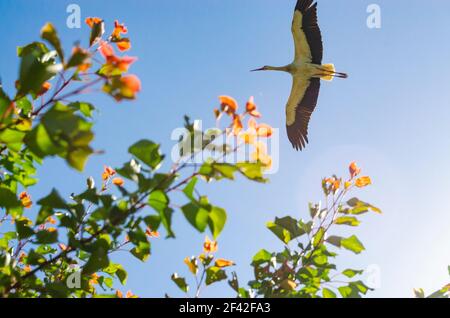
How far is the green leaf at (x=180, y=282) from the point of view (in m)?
2.10

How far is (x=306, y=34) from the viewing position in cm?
812

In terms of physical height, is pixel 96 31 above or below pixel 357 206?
above

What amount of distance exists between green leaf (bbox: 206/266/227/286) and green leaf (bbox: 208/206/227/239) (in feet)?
2.29


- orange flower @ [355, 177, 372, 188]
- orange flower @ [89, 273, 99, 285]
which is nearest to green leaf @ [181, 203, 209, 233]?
orange flower @ [89, 273, 99, 285]

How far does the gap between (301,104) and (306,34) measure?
149 cm

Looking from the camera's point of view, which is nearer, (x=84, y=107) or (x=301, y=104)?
(x=84, y=107)

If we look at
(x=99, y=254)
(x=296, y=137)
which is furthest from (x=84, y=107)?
(x=296, y=137)

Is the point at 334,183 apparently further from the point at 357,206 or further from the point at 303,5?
the point at 303,5

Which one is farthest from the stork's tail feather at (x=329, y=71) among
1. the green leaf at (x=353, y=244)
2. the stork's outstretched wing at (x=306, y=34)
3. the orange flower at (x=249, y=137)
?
the orange flower at (x=249, y=137)

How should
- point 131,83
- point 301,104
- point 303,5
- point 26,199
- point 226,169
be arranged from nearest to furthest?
point 131,83
point 226,169
point 26,199
point 303,5
point 301,104

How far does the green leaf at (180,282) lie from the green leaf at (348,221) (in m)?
0.94

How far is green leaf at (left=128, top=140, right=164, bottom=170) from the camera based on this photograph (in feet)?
4.82
